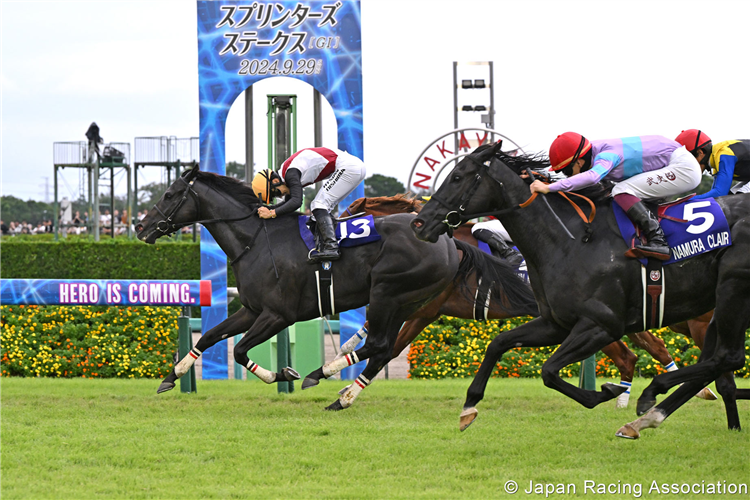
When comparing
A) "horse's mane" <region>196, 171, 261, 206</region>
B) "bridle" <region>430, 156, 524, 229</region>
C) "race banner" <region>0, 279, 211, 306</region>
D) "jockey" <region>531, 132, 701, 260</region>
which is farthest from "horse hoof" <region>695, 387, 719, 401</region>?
"race banner" <region>0, 279, 211, 306</region>

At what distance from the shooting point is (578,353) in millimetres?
4793

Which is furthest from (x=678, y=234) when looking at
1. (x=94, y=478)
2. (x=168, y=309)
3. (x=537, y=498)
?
(x=168, y=309)

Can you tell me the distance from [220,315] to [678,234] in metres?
5.74

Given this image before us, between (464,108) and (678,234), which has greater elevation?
(464,108)

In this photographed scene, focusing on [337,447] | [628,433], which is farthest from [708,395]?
[337,447]

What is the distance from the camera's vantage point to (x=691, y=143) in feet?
18.7

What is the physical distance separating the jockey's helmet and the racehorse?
3.45ft

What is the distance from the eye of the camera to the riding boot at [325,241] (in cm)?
644

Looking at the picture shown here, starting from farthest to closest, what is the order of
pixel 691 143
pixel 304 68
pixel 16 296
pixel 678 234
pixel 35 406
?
pixel 304 68
pixel 16 296
pixel 35 406
pixel 691 143
pixel 678 234

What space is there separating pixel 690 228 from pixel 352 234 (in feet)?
8.47

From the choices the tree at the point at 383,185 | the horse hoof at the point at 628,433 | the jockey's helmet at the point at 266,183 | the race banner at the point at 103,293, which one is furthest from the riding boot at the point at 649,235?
the tree at the point at 383,185

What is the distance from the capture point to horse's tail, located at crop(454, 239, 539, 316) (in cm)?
713

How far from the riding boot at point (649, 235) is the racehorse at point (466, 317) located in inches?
77.9

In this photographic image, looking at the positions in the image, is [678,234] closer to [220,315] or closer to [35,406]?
[35,406]
